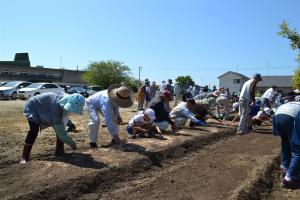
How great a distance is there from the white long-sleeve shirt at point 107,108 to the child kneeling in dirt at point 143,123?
135 cm

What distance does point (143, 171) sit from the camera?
7117mm

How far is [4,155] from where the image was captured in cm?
741

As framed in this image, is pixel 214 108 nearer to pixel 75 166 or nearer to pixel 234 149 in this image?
pixel 234 149

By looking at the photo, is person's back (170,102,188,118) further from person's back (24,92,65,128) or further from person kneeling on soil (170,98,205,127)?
person's back (24,92,65,128)

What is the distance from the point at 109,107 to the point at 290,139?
11.1 feet

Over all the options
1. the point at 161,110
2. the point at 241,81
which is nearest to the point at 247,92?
the point at 161,110

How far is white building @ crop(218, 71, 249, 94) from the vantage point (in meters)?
84.1

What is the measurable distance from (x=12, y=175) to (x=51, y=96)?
1499 mm

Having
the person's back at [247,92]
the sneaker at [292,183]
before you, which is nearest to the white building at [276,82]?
the person's back at [247,92]

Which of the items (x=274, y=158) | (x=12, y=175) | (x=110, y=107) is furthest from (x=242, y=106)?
(x=12, y=175)

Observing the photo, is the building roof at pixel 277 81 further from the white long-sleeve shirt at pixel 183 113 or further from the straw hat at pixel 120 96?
the straw hat at pixel 120 96

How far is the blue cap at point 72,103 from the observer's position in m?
6.52

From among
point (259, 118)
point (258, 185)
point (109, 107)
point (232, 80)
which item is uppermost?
point (232, 80)

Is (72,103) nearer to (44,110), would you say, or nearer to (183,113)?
(44,110)
